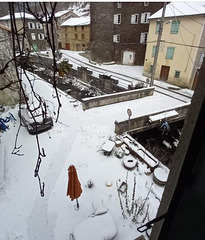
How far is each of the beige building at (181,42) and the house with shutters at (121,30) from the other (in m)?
5.08

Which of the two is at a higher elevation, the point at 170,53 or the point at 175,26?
the point at 175,26

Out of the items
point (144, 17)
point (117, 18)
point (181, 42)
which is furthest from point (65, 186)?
point (117, 18)

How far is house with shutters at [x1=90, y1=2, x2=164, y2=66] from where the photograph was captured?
68.4 ft

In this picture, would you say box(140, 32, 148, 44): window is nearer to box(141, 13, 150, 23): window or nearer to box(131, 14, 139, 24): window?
box(141, 13, 150, 23): window

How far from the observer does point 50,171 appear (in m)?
6.60

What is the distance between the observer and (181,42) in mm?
14859

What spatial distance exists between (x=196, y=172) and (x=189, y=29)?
1695cm

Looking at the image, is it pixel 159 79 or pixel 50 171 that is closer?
pixel 50 171

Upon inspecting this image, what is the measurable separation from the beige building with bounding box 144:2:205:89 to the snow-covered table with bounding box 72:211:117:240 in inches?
575

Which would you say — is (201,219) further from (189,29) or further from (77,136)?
(189,29)

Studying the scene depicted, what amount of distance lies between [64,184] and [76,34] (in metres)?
32.4

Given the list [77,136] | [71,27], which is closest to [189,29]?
[77,136]

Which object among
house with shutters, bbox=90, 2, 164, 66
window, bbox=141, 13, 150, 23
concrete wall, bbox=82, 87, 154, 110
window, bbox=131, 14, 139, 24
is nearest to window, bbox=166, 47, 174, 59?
concrete wall, bbox=82, 87, 154, 110

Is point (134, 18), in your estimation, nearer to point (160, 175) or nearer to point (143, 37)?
point (143, 37)
